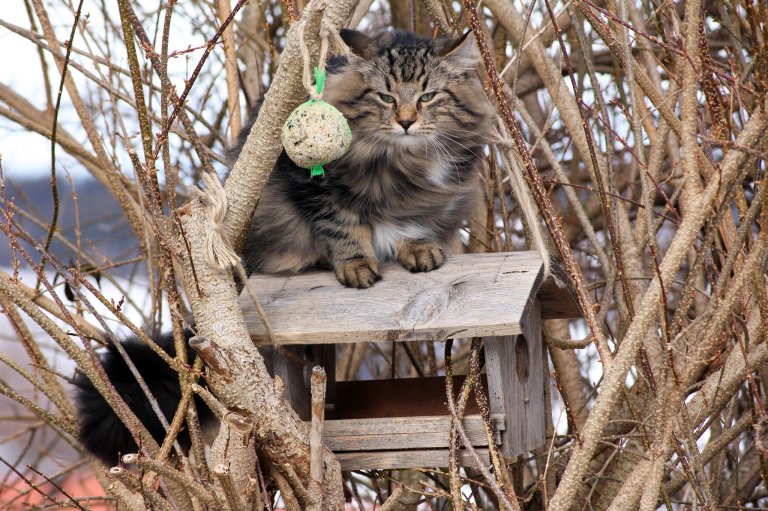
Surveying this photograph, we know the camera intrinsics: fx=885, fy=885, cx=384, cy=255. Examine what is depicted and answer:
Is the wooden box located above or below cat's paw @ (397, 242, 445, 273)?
below

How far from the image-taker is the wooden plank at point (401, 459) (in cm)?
168

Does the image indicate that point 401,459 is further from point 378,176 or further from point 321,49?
point 321,49

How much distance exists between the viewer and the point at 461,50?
1985 mm

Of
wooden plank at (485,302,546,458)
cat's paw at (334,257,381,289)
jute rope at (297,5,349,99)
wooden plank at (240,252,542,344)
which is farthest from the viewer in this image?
cat's paw at (334,257,381,289)

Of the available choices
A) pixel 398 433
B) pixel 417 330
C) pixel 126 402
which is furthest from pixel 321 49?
pixel 126 402

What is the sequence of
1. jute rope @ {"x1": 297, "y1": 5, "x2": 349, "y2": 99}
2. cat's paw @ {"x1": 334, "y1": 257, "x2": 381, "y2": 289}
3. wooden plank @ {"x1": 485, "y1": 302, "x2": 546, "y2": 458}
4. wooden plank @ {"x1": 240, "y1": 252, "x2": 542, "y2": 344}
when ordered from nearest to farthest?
1. jute rope @ {"x1": 297, "y1": 5, "x2": 349, "y2": 99}
2. wooden plank @ {"x1": 240, "y1": 252, "x2": 542, "y2": 344}
3. wooden plank @ {"x1": 485, "y1": 302, "x2": 546, "y2": 458}
4. cat's paw @ {"x1": 334, "y1": 257, "x2": 381, "y2": 289}

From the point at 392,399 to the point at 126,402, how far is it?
23.5 inches

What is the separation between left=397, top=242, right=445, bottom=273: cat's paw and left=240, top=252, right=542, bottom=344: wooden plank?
0.03 meters

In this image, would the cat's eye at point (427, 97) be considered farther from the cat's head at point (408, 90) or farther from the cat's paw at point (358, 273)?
the cat's paw at point (358, 273)

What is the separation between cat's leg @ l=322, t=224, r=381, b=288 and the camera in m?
1.86

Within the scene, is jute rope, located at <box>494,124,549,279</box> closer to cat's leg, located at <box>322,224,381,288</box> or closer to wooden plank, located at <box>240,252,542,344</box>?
wooden plank, located at <box>240,252,542,344</box>

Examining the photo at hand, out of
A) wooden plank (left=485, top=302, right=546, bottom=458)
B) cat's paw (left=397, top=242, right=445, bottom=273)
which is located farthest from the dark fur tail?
wooden plank (left=485, top=302, right=546, bottom=458)

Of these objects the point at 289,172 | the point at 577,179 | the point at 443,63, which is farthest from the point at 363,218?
the point at 577,179

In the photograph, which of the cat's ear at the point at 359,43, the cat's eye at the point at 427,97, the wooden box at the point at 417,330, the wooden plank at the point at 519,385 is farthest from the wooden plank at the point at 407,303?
the cat's ear at the point at 359,43
